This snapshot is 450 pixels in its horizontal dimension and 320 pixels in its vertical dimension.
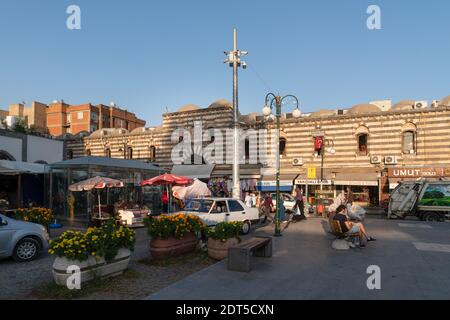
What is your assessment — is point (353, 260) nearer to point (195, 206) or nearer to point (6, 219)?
point (195, 206)

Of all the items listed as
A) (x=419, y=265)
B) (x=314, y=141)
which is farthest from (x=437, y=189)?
(x=419, y=265)

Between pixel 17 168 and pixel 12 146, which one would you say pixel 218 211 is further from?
pixel 12 146

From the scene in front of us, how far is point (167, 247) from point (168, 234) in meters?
0.35

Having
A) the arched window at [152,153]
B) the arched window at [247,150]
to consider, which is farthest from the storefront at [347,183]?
the arched window at [152,153]

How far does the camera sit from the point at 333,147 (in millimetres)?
25219

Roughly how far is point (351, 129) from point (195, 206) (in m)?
16.3

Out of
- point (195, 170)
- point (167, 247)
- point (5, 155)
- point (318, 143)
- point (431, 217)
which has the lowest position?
point (431, 217)

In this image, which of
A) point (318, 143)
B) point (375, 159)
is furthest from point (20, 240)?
point (375, 159)

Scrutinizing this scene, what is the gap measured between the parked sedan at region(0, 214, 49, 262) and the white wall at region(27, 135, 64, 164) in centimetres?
1963

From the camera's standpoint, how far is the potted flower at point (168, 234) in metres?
8.83

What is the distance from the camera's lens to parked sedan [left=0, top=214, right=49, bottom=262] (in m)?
8.81

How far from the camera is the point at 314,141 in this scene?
25922 mm

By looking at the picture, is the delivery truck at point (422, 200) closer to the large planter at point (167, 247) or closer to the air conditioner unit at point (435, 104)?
the air conditioner unit at point (435, 104)

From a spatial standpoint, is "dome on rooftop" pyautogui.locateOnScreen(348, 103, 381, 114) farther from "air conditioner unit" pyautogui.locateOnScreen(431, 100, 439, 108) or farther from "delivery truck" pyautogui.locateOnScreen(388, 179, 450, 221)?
"delivery truck" pyautogui.locateOnScreen(388, 179, 450, 221)
